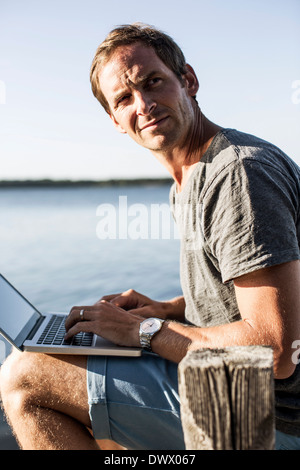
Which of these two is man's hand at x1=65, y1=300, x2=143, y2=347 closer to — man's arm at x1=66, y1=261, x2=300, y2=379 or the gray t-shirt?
man's arm at x1=66, y1=261, x2=300, y2=379

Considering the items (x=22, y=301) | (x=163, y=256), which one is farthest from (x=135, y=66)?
(x=163, y=256)

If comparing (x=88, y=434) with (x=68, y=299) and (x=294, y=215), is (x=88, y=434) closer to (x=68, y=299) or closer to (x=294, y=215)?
(x=294, y=215)

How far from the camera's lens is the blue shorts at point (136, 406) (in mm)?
1546

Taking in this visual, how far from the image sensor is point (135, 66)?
1.93 metres

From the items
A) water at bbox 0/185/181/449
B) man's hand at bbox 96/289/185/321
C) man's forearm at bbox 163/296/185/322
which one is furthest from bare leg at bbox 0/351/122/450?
water at bbox 0/185/181/449

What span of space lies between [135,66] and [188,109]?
28 cm

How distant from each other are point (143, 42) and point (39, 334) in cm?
128

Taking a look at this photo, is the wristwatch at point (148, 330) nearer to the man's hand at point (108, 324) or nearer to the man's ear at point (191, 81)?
the man's hand at point (108, 324)

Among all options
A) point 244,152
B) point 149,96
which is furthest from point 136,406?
point 149,96

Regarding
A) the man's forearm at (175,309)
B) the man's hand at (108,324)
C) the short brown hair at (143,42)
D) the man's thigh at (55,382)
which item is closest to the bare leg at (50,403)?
the man's thigh at (55,382)

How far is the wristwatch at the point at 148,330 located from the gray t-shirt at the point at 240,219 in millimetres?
234

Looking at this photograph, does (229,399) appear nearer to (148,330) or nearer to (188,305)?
(148,330)

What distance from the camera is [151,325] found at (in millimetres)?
1613

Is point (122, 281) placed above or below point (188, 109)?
below
